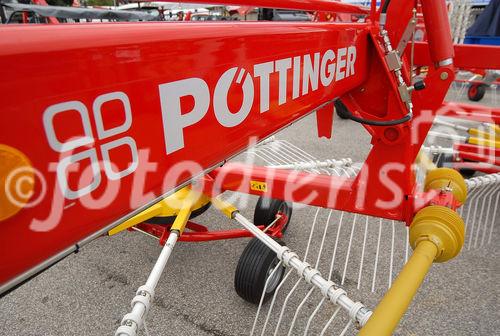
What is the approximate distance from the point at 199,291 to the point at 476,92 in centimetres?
633

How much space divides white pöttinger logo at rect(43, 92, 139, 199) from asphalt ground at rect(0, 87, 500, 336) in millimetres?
1404

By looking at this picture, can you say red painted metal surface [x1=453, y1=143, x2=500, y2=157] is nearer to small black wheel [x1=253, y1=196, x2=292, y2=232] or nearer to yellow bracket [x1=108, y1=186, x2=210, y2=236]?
small black wheel [x1=253, y1=196, x2=292, y2=232]

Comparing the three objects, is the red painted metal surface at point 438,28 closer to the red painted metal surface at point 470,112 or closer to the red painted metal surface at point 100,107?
the red painted metal surface at point 100,107

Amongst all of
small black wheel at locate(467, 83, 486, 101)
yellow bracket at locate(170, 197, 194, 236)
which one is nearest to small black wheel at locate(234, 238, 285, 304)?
yellow bracket at locate(170, 197, 194, 236)

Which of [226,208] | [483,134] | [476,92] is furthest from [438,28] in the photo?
[476,92]

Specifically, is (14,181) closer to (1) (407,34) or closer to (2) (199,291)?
(1) (407,34)

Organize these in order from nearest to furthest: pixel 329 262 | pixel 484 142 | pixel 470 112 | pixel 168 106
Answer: pixel 168 106 → pixel 329 262 → pixel 470 112 → pixel 484 142

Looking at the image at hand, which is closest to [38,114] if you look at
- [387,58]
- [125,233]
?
[387,58]

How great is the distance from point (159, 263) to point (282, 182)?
2.34ft

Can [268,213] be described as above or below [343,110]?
below

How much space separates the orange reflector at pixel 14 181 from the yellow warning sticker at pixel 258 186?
57.7 inches

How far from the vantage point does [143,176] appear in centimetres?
51

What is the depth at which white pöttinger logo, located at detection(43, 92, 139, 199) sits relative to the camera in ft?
1.27

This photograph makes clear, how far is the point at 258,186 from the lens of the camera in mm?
1840
